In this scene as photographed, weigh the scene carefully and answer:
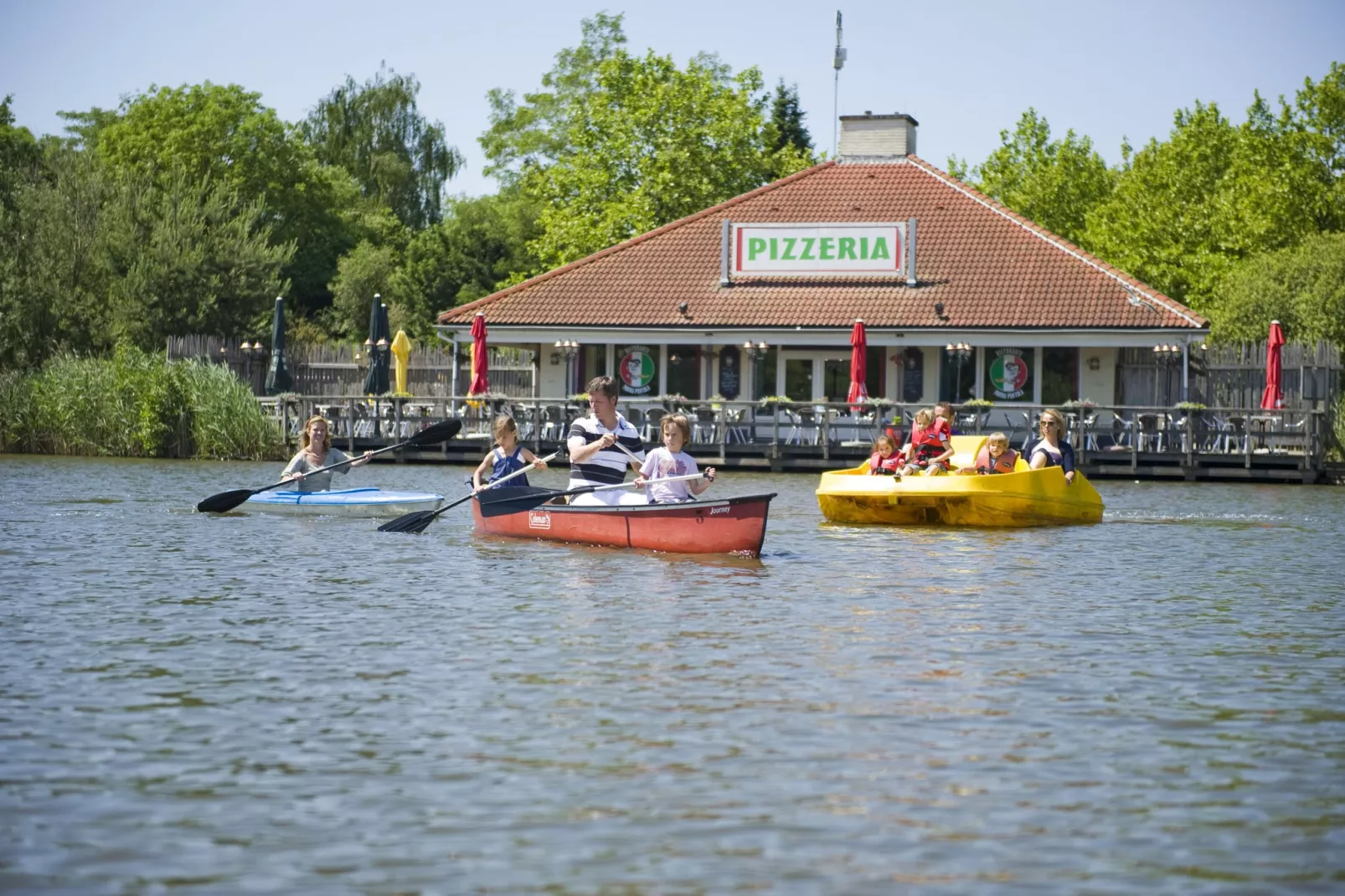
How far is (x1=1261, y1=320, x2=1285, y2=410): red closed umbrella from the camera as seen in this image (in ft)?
109

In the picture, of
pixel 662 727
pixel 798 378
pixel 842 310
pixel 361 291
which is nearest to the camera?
pixel 662 727

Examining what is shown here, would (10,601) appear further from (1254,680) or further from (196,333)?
(196,333)

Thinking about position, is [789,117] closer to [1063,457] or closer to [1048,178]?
[1048,178]

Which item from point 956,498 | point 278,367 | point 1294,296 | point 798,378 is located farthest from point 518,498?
point 1294,296

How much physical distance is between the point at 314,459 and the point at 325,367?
19483 mm

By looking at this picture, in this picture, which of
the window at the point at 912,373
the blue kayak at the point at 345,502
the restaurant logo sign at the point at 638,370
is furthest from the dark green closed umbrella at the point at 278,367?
the blue kayak at the point at 345,502

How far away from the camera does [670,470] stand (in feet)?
56.0

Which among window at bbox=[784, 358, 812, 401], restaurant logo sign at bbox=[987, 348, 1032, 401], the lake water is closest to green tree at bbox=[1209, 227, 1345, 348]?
restaurant logo sign at bbox=[987, 348, 1032, 401]

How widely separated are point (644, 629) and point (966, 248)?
31.0m

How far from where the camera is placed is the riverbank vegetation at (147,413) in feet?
118

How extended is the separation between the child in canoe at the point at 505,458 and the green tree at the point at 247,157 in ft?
159

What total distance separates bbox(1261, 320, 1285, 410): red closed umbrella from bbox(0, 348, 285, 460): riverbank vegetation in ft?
61.2

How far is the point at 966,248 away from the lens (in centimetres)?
4169

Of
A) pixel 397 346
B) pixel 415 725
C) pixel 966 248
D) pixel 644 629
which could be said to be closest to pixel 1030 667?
pixel 644 629
